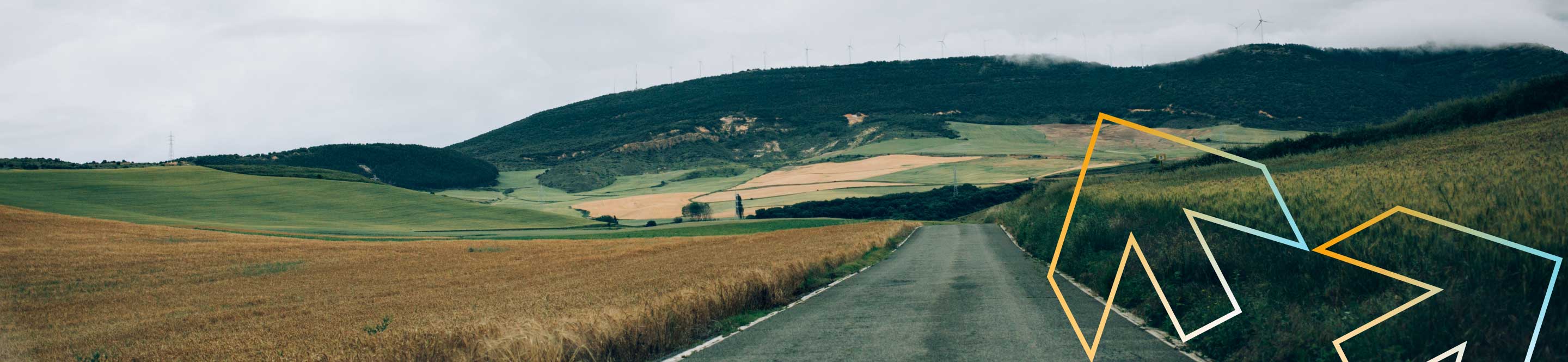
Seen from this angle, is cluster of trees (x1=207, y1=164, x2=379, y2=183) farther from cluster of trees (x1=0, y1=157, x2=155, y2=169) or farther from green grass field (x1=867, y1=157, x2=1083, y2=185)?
green grass field (x1=867, y1=157, x2=1083, y2=185)

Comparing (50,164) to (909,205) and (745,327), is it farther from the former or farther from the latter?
(745,327)

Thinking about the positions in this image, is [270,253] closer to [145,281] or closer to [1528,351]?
[145,281]

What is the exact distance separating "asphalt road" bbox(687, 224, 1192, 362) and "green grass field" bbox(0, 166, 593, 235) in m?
68.4

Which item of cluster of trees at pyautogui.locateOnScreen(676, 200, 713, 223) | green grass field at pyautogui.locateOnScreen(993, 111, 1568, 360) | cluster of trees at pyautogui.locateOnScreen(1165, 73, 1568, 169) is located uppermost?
cluster of trees at pyautogui.locateOnScreen(1165, 73, 1568, 169)

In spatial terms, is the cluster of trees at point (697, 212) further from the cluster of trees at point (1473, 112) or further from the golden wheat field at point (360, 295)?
the cluster of trees at point (1473, 112)

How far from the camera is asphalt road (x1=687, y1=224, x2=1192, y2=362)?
35.2 ft

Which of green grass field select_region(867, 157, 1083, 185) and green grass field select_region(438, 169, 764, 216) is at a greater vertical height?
green grass field select_region(867, 157, 1083, 185)

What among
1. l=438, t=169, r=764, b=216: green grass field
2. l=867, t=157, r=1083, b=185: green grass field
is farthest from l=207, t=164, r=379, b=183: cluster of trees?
l=867, t=157, r=1083, b=185: green grass field

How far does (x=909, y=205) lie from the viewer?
11869 cm

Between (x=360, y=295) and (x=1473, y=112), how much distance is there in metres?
59.3

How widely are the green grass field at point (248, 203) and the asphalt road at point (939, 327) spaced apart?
68.4m

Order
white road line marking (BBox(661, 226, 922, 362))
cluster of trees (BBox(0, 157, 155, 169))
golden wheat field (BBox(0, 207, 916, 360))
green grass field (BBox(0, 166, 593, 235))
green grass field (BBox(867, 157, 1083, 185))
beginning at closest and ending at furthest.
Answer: white road line marking (BBox(661, 226, 922, 362)), golden wheat field (BBox(0, 207, 916, 360)), green grass field (BBox(0, 166, 593, 235)), cluster of trees (BBox(0, 157, 155, 169)), green grass field (BBox(867, 157, 1083, 185))

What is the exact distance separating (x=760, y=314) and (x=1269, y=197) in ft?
33.1

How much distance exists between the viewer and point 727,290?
16.6 m
